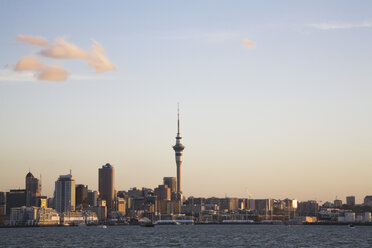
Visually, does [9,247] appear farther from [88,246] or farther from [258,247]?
[258,247]

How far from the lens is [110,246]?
164 metres

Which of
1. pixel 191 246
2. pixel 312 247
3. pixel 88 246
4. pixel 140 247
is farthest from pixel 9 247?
pixel 312 247

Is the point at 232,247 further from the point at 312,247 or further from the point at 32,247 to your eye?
the point at 32,247

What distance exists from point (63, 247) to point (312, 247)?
56399 mm

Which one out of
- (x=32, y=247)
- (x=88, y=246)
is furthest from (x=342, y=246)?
(x=32, y=247)

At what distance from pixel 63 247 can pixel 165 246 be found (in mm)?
23313

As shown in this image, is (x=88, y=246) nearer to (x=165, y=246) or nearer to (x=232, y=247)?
(x=165, y=246)

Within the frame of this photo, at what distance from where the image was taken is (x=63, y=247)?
161 meters

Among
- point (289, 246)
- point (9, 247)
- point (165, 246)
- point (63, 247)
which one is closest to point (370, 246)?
point (289, 246)

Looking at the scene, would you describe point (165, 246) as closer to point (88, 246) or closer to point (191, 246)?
point (191, 246)

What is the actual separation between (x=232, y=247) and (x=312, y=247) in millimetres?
17926

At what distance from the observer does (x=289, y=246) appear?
162m

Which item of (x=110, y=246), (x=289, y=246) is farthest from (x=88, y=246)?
(x=289, y=246)

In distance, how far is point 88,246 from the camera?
163875 millimetres
